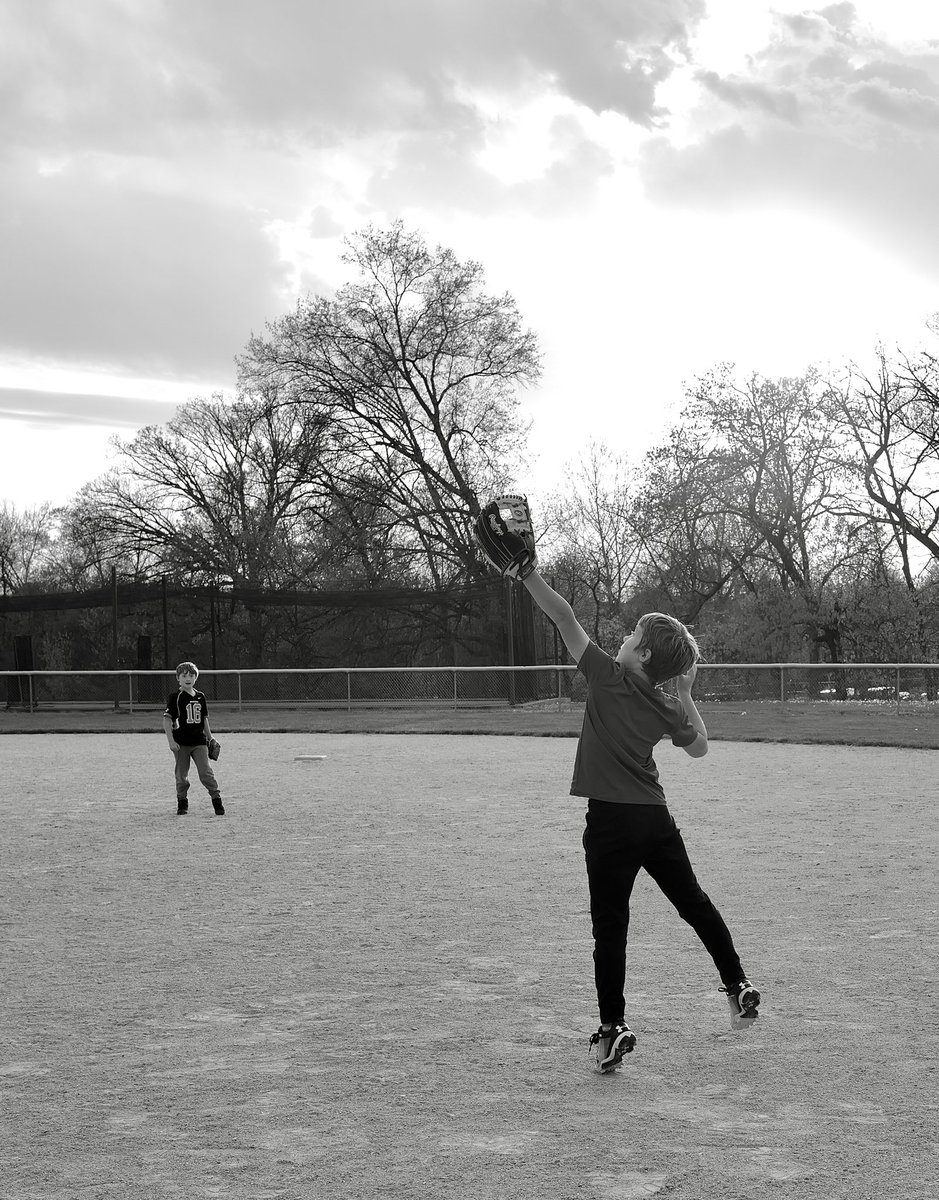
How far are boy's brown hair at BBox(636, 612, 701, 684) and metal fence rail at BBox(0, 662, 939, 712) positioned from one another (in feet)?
59.9

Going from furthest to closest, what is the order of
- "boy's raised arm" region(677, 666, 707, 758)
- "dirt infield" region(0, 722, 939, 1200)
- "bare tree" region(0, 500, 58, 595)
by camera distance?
"bare tree" region(0, 500, 58, 595) < "boy's raised arm" region(677, 666, 707, 758) < "dirt infield" region(0, 722, 939, 1200)

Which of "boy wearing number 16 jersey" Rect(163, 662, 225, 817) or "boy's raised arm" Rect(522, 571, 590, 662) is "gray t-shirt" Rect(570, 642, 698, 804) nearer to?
"boy's raised arm" Rect(522, 571, 590, 662)

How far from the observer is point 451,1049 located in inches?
188

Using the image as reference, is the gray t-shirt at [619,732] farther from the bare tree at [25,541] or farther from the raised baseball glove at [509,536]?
the bare tree at [25,541]

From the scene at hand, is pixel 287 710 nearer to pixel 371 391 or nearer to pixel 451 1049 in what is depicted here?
pixel 371 391

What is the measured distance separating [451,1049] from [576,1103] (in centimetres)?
72

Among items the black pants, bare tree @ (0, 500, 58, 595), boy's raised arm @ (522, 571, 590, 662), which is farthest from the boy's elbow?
bare tree @ (0, 500, 58, 595)

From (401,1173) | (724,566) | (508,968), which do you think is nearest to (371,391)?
(724,566)

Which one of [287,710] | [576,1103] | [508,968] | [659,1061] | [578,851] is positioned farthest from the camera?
[287,710]

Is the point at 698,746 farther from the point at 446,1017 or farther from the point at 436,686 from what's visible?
the point at 436,686

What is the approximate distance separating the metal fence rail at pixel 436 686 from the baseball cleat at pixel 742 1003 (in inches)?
714

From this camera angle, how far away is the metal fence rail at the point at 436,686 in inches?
937

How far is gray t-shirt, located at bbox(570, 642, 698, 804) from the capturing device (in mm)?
4703

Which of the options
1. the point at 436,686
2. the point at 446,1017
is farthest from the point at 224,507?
the point at 446,1017
